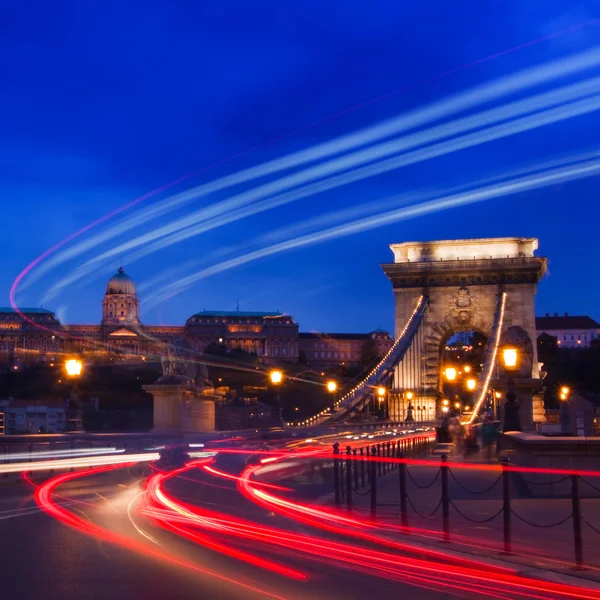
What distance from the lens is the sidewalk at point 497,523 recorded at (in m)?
10.2

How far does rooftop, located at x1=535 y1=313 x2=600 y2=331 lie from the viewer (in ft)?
591

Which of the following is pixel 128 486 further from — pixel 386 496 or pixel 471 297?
pixel 471 297

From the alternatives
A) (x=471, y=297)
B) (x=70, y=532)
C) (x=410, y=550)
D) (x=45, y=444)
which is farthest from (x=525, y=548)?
(x=471, y=297)

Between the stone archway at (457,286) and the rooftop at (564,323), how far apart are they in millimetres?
115710

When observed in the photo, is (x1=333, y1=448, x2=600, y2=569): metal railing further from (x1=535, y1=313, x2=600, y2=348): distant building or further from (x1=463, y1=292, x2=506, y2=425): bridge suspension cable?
(x1=535, y1=313, x2=600, y2=348): distant building

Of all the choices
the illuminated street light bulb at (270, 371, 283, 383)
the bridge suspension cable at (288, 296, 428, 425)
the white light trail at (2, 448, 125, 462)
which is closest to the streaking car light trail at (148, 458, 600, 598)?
the white light trail at (2, 448, 125, 462)

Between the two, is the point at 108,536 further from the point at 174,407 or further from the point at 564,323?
the point at 564,323

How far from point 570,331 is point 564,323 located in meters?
1.91

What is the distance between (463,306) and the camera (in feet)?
215

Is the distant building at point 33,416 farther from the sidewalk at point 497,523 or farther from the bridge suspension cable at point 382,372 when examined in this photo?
the sidewalk at point 497,523

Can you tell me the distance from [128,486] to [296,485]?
127 inches

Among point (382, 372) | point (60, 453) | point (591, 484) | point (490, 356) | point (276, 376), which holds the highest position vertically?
point (490, 356)

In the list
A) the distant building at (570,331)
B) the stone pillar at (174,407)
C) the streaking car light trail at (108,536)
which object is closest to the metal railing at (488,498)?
the streaking car light trail at (108,536)

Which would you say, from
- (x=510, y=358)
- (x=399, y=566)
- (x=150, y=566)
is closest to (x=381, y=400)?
(x=510, y=358)
